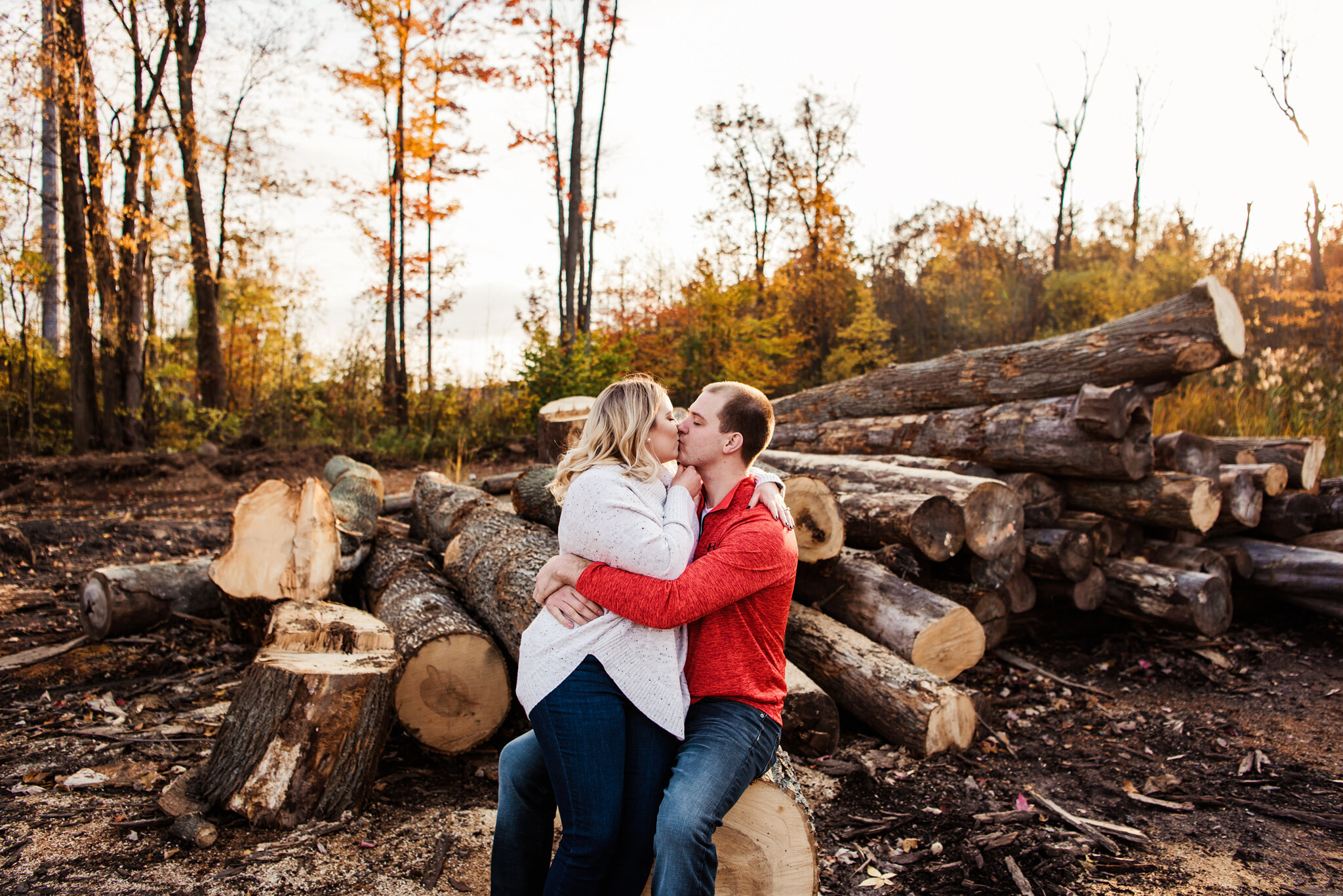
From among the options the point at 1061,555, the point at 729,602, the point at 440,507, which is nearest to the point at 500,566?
the point at 440,507

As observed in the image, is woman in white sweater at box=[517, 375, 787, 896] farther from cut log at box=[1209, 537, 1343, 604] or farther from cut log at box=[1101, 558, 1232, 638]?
cut log at box=[1209, 537, 1343, 604]

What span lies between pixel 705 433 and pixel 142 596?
14.7ft

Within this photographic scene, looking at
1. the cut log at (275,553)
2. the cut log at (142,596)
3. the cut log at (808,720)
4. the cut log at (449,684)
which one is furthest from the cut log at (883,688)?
the cut log at (142,596)

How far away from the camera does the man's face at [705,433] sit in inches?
91.4

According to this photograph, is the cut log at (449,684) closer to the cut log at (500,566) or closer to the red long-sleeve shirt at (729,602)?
the cut log at (500,566)

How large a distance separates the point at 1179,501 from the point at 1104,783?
261 cm

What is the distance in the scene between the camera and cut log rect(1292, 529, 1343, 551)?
573cm

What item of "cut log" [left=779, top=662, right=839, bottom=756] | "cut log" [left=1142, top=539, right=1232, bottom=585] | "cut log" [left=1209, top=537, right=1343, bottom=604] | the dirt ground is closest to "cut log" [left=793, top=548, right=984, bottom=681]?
the dirt ground

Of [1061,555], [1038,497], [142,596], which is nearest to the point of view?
[142,596]

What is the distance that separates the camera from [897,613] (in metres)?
4.39

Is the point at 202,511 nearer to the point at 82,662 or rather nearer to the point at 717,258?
the point at 82,662

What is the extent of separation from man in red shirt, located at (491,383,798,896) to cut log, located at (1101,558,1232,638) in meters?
4.12

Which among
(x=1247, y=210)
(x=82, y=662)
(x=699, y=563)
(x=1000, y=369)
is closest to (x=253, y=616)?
(x=82, y=662)

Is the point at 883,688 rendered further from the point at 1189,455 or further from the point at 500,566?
the point at 1189,455
